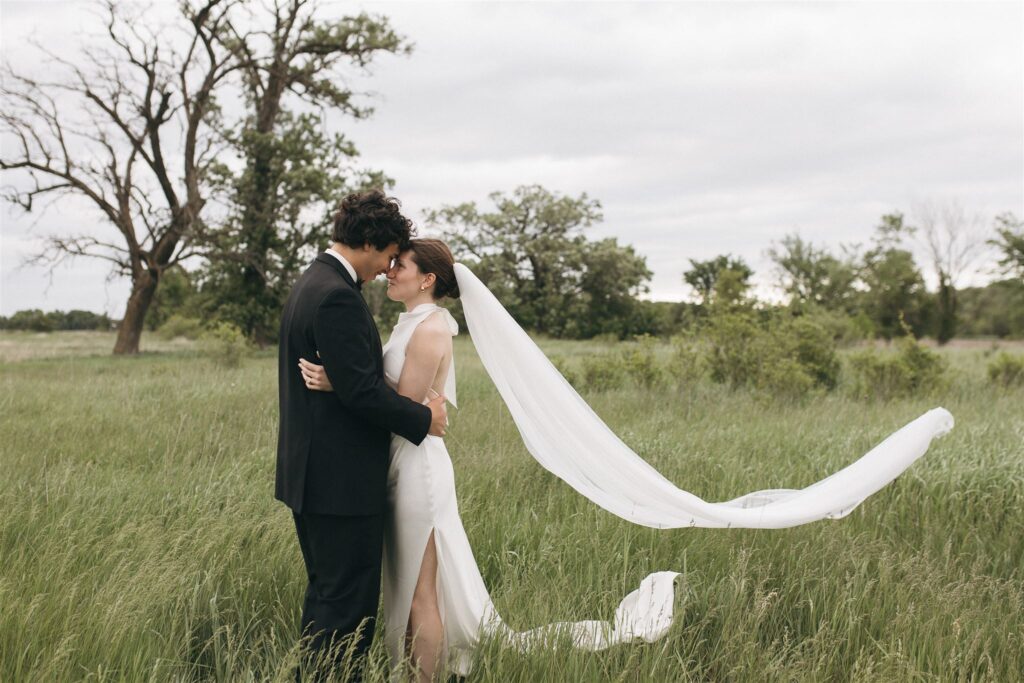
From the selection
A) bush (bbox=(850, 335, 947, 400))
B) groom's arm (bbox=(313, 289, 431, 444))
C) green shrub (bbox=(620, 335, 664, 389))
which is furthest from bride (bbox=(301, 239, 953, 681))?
bush (bbox=(850, 335, 947, 400))

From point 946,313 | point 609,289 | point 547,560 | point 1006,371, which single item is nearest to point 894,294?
point 946,313

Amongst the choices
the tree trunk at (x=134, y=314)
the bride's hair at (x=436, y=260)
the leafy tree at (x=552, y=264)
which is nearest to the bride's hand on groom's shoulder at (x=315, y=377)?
the bride's hair at (x=436, y=260)

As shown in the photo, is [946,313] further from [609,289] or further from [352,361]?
[352,361]

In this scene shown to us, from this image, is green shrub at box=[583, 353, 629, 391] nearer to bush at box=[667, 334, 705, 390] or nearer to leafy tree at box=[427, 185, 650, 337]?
bush at box=[667, 334, 705, 390]

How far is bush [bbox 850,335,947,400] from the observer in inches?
537

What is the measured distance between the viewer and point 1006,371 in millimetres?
15680

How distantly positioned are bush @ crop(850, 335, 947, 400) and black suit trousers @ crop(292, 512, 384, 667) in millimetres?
12133

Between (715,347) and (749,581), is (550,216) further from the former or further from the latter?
(749,581)

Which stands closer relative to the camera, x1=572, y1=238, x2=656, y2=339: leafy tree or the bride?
the bride

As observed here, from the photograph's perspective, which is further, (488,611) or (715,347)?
(715,347)

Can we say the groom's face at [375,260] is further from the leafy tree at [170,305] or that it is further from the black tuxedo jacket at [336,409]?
the leafy tree at [170,305]

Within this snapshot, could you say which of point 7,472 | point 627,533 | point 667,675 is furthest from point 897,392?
point 7,472

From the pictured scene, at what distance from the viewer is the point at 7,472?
5.51 m

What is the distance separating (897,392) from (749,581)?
10389mm
